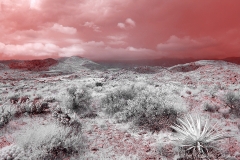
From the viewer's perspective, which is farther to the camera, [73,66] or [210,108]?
[73,66]

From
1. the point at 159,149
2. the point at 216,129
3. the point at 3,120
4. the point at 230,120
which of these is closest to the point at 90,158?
the point at 159,149

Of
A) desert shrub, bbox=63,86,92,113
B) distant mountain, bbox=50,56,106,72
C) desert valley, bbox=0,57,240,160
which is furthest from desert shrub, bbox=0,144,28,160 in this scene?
distant mountain, bbox=50,56,106,72

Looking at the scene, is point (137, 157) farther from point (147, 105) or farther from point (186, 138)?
point (147, 105)

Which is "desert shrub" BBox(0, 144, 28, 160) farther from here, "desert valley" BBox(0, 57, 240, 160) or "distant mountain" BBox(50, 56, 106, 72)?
"distant mountain" BBox(50, 56, 106, 72)

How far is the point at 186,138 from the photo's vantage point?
4820 millimetres

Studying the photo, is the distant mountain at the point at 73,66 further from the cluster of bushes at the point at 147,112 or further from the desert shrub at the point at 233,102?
the desert shrub at the point at 233,102

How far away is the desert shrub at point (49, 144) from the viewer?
427 cm

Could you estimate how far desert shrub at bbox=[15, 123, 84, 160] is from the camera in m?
4.27

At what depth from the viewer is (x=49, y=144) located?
4.53 meters

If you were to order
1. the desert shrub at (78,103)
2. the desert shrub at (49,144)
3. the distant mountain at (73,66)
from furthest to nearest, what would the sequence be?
the distant mountain at (73,66) → the desert shrub at (78,103) → the desert shrub at (49,144)

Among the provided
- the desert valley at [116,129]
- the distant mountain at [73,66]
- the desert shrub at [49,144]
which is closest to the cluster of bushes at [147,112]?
the desert valley at [116,129]

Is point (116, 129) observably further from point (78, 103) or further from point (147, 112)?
point (78, 103)

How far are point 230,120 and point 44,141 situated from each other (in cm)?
613

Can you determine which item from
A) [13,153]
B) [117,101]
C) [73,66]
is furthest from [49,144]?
[73,66]
